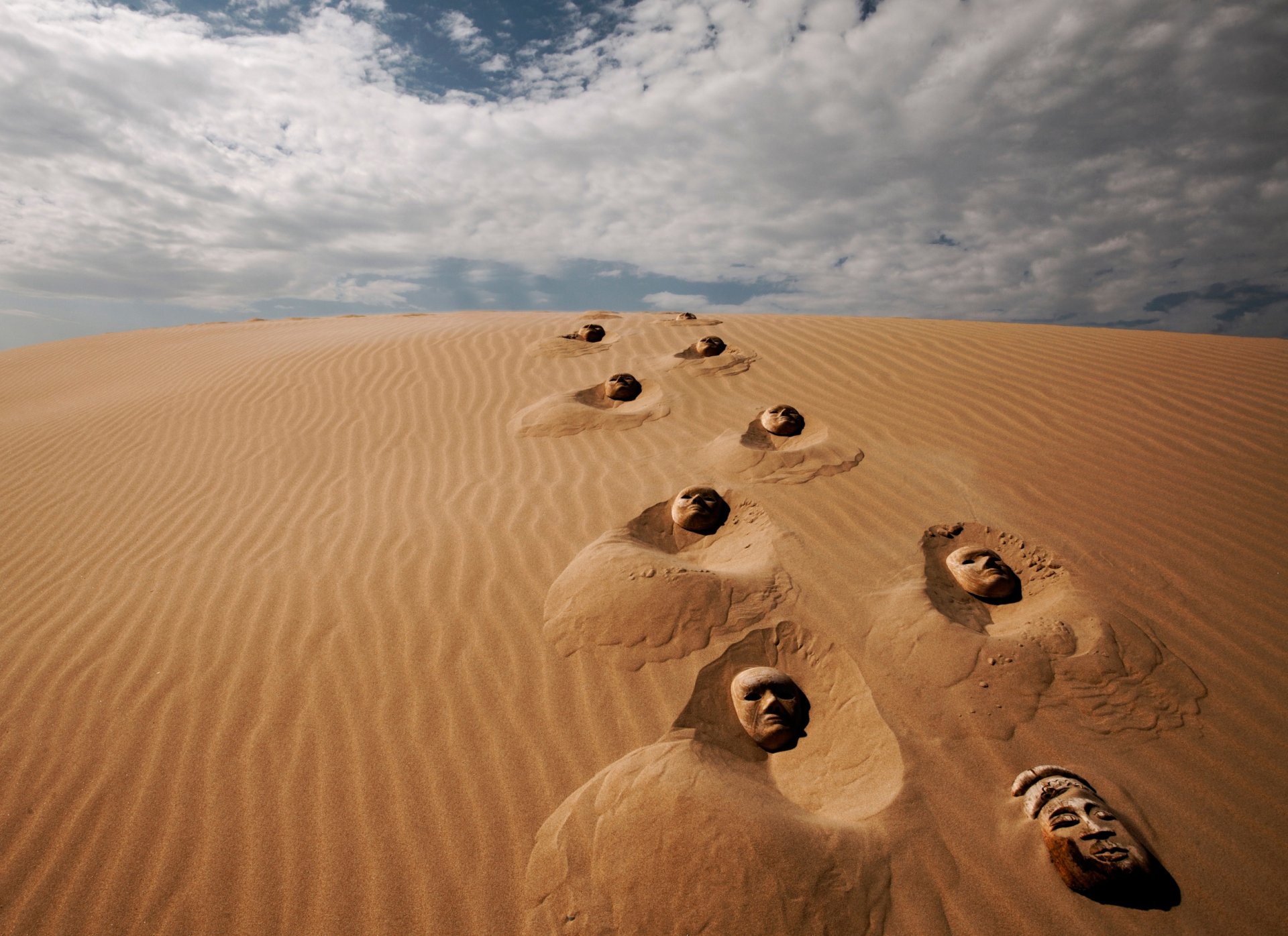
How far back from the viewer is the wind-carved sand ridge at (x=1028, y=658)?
2338mm

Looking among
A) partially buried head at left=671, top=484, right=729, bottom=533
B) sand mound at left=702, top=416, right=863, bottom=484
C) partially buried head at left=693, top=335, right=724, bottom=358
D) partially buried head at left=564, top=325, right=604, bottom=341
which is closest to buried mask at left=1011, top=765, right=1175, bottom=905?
partially buried head at left=671, top=484, right=729, bottom=533

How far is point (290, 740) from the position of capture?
2.48 m

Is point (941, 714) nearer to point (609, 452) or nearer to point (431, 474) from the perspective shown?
point (609, 452)

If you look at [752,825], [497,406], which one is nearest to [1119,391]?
[752,825]

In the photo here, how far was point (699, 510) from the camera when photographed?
3.69 m

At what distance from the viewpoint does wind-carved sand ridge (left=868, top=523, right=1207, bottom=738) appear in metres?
2.34

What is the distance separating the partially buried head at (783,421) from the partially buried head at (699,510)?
145 cm

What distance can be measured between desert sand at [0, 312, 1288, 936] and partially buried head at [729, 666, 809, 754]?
0.19ft

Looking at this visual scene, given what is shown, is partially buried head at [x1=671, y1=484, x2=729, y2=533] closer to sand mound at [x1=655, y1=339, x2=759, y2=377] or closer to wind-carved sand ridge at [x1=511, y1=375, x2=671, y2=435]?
wind-carved sand ridge at [x1=511, y1=375, x2=671, y2=435]

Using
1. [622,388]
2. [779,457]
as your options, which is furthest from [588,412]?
[779,457]

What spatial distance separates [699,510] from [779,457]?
113cm

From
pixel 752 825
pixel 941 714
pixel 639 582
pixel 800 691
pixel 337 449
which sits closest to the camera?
pixel 752 825

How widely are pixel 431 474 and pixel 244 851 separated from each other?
10.5ft

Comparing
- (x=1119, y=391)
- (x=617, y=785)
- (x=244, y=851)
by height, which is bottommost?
(x=244, y=851)
